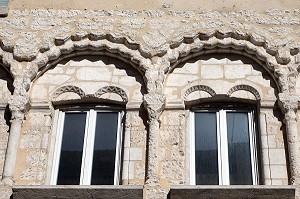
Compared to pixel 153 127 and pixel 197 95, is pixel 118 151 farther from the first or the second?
pixel 197 95

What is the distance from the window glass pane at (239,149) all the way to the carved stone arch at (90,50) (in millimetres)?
1337

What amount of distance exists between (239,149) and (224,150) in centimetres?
19

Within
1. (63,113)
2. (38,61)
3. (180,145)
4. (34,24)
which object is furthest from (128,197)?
(34,24)

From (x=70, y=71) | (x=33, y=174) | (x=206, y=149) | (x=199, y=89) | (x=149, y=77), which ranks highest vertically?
(x=70, y=71)

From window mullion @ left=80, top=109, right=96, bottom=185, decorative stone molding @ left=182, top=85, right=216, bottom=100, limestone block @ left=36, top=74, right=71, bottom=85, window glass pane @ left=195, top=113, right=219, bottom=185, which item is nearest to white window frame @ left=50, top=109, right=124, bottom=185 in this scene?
window mullion @ left=80, top=109, right=96, bottom=185

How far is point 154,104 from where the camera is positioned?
725 centimetres

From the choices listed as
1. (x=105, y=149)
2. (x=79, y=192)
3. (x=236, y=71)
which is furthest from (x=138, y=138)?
(x=236, y=71)

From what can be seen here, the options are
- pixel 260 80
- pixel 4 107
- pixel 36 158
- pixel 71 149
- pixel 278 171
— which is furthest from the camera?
pixel 260 80

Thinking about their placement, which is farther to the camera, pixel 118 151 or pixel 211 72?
pixel 211 72

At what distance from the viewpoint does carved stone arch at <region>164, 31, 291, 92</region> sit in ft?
25.2

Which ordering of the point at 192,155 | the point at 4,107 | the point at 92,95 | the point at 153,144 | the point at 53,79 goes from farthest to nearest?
the point at 53,79, the point at 92,95, the point at 4,107, the point at 192,155, the point at 153,144

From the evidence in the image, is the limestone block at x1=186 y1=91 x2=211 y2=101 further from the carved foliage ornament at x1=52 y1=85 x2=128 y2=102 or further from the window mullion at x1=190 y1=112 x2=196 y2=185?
the carved foliage ornament at x1=52 y1=85 x2=128 y2=102

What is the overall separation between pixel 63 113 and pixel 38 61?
0.75 metres

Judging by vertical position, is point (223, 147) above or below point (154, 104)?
below
